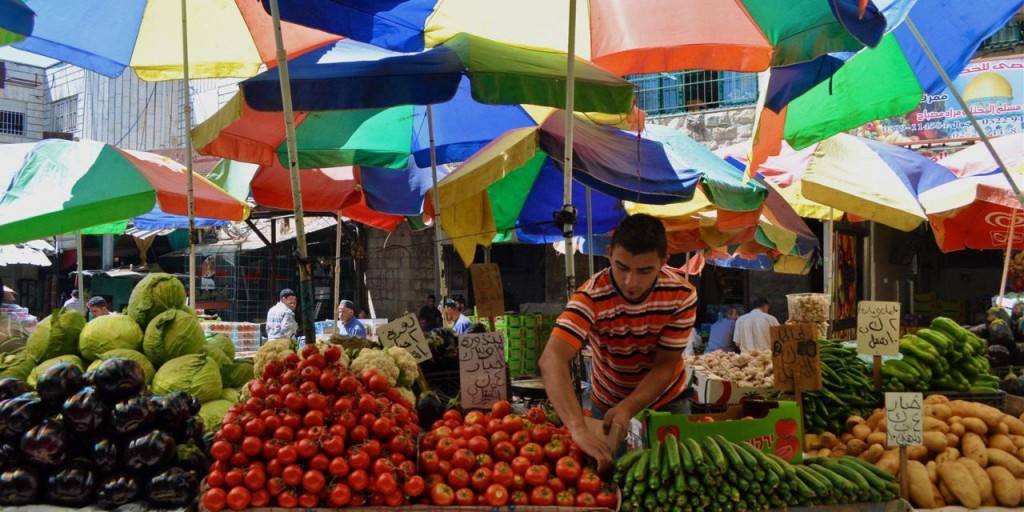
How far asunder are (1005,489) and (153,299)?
4.90m

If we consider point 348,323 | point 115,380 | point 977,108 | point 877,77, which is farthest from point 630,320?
point 977,108

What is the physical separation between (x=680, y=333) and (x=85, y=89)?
27.8 m

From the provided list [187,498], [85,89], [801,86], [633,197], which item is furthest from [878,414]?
[85,89]

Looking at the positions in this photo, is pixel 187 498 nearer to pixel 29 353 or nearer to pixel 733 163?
pixel 29 353

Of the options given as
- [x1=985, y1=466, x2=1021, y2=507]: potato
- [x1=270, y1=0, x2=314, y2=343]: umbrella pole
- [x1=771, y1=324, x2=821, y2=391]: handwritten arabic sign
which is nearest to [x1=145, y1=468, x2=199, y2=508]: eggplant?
[x1=270, y1=0, x2=314, y2=343]: umbrella pole

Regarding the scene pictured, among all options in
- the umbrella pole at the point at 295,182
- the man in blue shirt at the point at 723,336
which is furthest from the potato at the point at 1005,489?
the man in blue shirt at the point at 723,336

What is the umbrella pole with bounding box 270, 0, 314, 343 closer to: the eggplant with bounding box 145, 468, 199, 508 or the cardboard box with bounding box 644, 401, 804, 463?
the eggplant with bounding box 145, 468, 199, 508

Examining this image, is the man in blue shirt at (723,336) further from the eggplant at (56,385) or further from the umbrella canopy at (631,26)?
the eggplant at (56,385)

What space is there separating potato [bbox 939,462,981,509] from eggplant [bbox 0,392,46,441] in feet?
13.1

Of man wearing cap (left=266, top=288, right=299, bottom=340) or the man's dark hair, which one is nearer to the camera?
the man's dark hair

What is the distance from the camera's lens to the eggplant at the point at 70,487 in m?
3.03

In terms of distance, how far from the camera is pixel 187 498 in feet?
9.91

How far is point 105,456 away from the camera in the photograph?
3064 millimetres

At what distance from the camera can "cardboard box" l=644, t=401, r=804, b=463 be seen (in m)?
3.10
